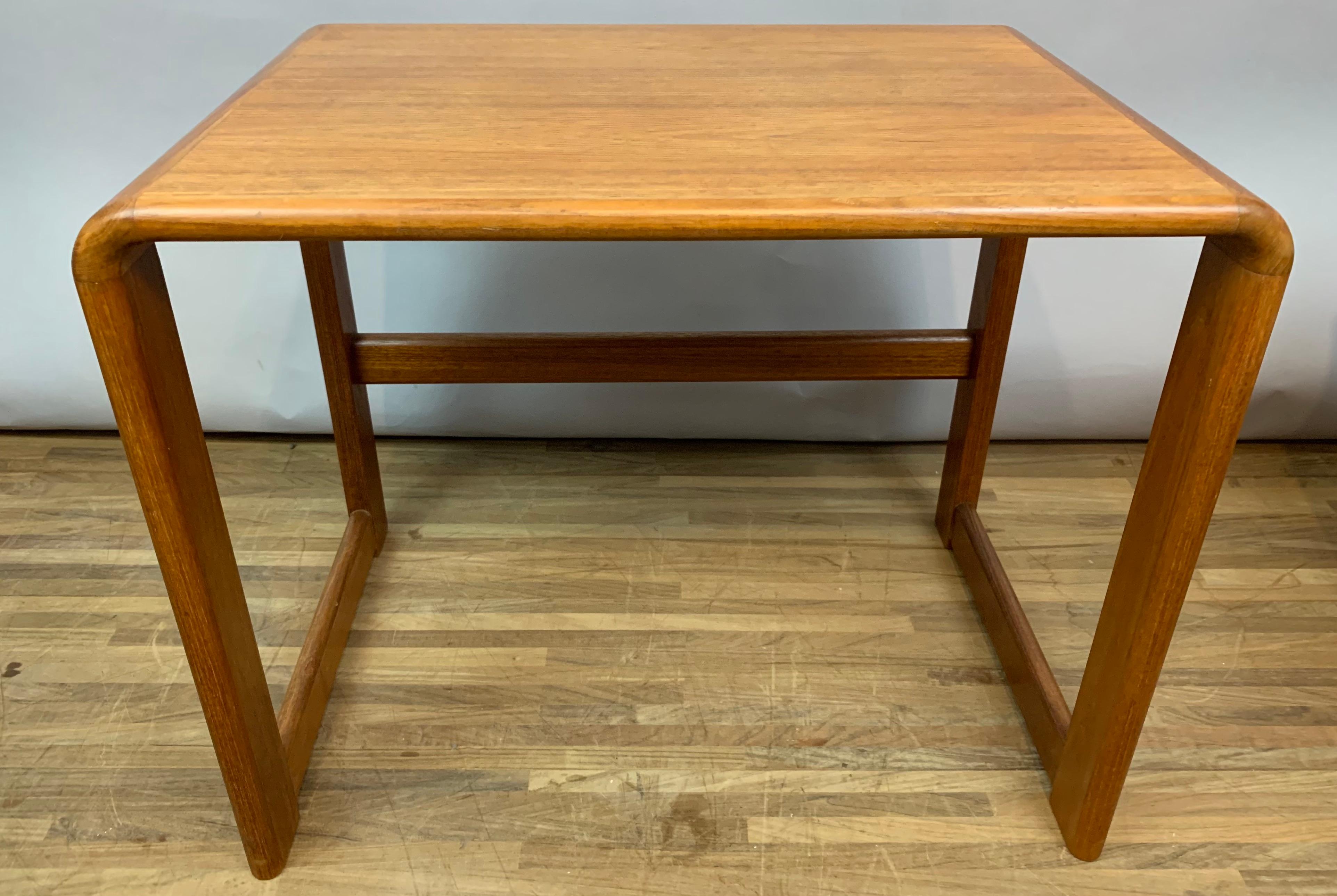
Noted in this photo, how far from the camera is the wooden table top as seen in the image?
2.47ft

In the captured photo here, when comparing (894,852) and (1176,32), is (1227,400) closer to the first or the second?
(894,852)

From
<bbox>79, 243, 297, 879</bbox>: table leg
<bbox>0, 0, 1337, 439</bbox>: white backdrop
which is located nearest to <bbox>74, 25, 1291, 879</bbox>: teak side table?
<bbox>79, 243, 297, 879</bbox>: table leg

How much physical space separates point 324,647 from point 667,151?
2.46 feet

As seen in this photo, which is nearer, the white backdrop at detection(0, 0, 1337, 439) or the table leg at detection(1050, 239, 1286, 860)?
the table leg at detection(1050, 239, 1286, 860)

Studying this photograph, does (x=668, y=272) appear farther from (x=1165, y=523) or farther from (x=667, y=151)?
(x=1165, y=523)

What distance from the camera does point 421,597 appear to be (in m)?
1.44

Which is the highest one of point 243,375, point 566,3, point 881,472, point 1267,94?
point 566,3

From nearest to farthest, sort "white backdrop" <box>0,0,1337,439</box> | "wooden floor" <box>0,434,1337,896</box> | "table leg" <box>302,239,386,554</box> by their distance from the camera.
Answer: "wooden floor" <box>0,434,1337,896</box> < "table leg" <box>302,239,386,554</box> < "white backdrop" <box>0,0,1337,439</box>

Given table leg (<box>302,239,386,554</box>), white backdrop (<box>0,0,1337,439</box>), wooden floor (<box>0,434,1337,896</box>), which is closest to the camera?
wooden floor (<box>0,434,1337,896</box>)

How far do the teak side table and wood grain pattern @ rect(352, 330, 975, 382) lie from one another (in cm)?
2

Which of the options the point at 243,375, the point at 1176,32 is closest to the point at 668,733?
the point at 243,375

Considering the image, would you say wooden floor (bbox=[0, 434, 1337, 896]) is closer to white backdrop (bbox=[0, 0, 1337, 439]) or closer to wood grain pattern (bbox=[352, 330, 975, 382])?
white backdrop (bbox=[0, 0, 1337, 439])

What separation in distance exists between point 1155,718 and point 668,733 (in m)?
0.60

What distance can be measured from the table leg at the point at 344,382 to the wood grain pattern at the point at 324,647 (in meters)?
0.03
